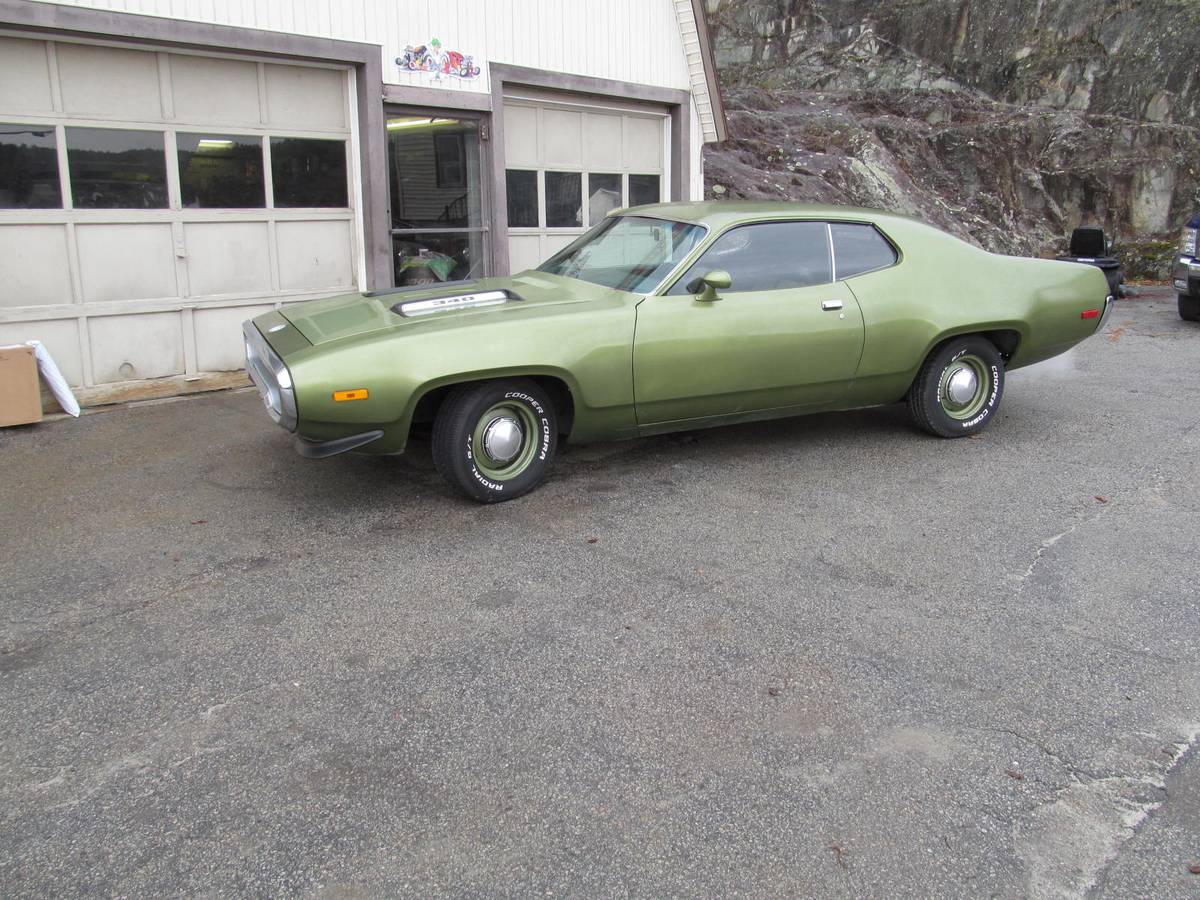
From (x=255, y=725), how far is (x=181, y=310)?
554cm

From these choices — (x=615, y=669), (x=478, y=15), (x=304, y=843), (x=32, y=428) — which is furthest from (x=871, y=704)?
(x=478, y=15)

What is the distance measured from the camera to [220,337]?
8.05m

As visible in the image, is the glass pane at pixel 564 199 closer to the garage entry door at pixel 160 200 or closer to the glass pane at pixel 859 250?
the garage entry door at pixel 160 200

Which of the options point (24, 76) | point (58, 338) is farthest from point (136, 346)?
point (24, 76)

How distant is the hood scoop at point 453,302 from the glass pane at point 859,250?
6.44ft

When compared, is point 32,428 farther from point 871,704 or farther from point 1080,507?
point 1080,507

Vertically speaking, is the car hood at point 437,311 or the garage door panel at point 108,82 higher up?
the garage door panel at point 108,82

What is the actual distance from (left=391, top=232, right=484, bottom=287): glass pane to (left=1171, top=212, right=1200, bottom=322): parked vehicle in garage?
819 centimetres

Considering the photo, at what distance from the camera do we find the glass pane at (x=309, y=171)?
817 cm

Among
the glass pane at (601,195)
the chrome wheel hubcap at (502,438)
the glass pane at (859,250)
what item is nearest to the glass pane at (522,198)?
the glass pane at (601,195)

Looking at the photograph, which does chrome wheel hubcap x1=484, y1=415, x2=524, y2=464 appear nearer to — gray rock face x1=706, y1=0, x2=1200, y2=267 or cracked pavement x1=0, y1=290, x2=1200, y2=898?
cracked pavement x1=0, y1=290, x2=1200, y2=898

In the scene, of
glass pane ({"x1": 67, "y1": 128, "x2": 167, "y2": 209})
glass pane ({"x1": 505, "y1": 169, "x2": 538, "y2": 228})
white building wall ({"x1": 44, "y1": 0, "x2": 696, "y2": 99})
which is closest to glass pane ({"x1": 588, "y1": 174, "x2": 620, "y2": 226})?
glass pane ({"x1": 505, "y1": 169, "x2": 538, "y2": 228})

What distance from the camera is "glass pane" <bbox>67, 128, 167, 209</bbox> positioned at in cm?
719

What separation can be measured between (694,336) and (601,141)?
18.5 ft
